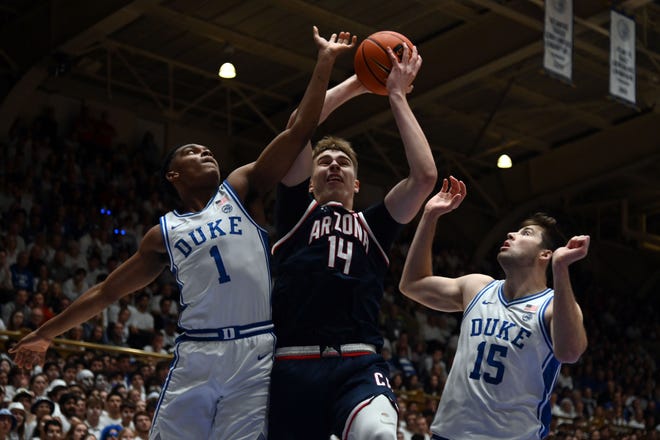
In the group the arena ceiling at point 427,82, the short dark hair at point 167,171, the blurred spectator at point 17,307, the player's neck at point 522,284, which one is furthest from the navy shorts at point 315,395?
the arena ceiling at point 427,82

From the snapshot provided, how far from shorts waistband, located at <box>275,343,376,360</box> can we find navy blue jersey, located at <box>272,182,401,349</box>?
0.08 ft

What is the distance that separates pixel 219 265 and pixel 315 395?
2.54 feet

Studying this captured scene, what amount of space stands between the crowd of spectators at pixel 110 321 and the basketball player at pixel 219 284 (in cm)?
496

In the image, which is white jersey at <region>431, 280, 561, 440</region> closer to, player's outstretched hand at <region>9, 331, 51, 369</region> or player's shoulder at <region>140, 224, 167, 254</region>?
player's shoulder at <region>140, 224, 167, 254</region>

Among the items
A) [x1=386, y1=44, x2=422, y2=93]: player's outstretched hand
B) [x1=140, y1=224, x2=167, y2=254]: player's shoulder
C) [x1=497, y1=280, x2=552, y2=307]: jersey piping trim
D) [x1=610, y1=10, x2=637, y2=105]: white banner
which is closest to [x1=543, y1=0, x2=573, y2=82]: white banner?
[x1=610, y1=10, x2=637, y2=105]: white banner

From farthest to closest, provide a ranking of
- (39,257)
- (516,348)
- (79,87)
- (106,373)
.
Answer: (79,87) → (39,257) → (106,373) → (516,348)

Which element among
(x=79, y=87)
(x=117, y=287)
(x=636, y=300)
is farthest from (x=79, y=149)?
Result: (x=636, y=300)

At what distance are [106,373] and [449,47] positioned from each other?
896 cm

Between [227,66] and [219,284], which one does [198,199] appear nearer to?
[219,284]

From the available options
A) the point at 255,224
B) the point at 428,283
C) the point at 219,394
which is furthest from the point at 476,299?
the point at 219,394

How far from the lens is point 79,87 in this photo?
66.4ft

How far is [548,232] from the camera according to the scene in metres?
6.15

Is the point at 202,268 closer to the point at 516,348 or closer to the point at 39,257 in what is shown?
the point at 516,348

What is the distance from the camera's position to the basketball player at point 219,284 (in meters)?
4.84
